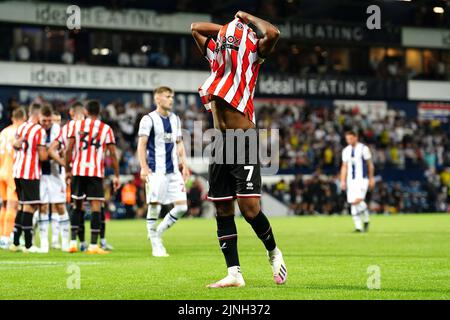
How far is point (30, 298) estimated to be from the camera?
7.94 m

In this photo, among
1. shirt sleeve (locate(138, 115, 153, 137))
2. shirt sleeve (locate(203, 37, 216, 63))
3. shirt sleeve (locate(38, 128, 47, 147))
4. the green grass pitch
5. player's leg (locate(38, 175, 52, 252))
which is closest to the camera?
the green grass pitch

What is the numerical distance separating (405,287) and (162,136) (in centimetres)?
642

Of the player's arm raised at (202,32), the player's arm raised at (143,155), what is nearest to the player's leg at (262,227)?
the player's arm raised at (202,32)

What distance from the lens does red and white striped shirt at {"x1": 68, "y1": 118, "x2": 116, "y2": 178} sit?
591 inches

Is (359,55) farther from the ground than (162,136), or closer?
farther from the ground

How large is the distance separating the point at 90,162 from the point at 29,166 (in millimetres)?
1159

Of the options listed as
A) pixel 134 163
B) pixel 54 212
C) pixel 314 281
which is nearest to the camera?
pixel 314 281

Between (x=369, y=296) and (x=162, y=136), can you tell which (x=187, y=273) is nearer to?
(x=369, y=296)

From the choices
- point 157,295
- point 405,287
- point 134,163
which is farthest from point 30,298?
point 134,163

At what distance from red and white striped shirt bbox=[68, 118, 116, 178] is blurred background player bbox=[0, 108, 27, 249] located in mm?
1590

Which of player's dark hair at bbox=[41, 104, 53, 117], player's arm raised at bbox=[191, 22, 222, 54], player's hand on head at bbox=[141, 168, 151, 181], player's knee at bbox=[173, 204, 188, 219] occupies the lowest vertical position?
player's knee at bbox=[173, 204, 188, 219]

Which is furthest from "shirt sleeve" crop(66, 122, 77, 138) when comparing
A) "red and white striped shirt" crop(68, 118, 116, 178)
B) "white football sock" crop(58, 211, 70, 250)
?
"white football sock" crop(58, 211, 70, 250)

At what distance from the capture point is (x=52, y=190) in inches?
636

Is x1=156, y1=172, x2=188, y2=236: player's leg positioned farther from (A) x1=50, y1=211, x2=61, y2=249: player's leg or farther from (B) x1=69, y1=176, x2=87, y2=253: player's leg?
(A) x1=50, y1=211, x2=61, y2=249: player's leg
